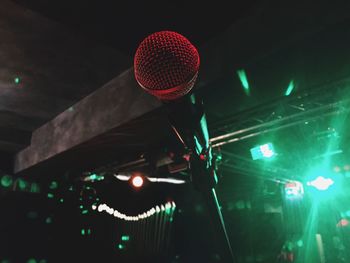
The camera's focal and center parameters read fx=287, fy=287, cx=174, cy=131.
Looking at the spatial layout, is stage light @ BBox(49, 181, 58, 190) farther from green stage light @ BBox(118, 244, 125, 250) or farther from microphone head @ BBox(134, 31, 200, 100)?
microphone head @ BBox(134, 31, 200, 100)

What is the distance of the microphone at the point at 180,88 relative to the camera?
76 cm

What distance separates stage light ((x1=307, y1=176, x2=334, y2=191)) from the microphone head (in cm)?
635

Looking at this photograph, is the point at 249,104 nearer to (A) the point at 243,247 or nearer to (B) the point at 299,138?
(B) the point at 299,138

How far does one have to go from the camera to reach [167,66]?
76 centimetres

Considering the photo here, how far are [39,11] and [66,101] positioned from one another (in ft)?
5.32

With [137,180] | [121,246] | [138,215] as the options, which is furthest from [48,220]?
[137,180]

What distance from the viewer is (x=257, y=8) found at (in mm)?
2113

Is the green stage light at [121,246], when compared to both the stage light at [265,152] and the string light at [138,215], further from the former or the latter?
the stage light at [265,152]

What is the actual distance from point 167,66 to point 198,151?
257 mm

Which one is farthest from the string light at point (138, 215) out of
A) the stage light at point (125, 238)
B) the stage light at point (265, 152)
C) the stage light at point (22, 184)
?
the stage light at point (265, 152)

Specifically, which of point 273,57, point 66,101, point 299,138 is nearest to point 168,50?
point 273,57

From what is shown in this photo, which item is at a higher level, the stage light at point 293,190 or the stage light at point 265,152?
the stage light at point 265,152

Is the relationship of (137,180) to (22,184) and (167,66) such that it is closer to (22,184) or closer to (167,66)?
(22,184)

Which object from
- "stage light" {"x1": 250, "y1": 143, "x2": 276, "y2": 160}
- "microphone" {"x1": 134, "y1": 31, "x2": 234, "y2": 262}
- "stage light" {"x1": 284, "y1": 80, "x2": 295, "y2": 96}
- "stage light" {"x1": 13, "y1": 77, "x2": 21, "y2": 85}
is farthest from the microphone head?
→ "stage light" {"x1": 250, "y1": 143, "x2": 276, "y2": 160}
